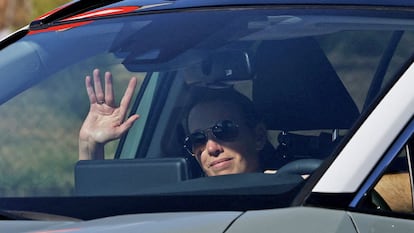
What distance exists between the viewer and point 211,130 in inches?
→ 135

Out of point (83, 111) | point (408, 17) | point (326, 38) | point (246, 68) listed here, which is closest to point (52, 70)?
point (83, 111)

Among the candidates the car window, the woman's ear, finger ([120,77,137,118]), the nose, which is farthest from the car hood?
finger ([120,77,137,118])

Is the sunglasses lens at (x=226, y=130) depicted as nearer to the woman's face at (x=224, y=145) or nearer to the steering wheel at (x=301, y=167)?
the woman's face at (x=224, y=145)

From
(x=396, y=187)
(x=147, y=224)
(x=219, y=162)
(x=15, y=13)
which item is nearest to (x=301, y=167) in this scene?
(x=396, y=187)

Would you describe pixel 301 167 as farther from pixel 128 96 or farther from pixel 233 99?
pixel 128 96

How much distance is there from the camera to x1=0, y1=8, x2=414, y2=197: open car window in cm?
308

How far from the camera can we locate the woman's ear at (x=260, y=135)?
3162mm

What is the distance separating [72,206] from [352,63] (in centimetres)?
89

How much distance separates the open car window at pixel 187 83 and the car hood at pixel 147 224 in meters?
0.22

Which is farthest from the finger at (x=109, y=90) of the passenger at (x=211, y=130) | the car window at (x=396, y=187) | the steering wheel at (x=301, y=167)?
the car window at (x=396, y=187)

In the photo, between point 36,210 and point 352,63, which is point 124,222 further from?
point 352,63

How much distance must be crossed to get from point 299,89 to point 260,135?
16 centimetres

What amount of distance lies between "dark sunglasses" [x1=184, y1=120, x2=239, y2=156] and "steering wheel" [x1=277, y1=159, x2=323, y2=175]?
316mm

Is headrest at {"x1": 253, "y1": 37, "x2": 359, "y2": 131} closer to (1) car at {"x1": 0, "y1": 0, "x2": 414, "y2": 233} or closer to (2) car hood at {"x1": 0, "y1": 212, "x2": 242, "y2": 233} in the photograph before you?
(1) car at {"x1": 0, "y1": 0, "x2": 414, "y2": 233}
